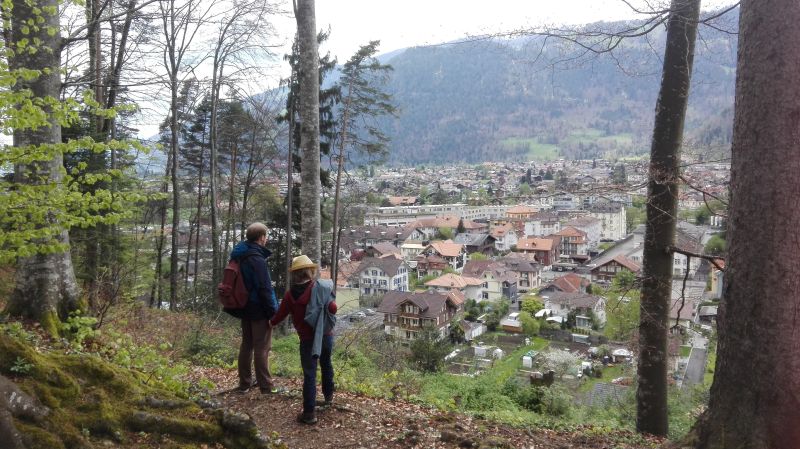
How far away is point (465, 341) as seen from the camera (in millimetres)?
29844

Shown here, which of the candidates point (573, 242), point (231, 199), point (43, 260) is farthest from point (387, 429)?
point (573, 242)

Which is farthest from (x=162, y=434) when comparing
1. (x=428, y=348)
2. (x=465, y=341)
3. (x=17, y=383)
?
(x=465, y=341)

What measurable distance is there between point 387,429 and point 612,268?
34.1 m

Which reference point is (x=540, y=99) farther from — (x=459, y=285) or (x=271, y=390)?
(x=271, y=390)

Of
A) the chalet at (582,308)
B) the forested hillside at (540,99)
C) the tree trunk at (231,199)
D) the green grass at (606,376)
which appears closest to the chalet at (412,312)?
the chalet at (582,308)

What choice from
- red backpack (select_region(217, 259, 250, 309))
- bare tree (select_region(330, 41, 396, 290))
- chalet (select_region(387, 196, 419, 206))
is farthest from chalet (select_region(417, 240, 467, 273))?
red backpack (select_region(217, 259, 250, 309))

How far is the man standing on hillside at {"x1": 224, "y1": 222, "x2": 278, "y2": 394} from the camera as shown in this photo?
4293 mm

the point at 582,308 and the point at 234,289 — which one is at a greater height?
the point at 234,289

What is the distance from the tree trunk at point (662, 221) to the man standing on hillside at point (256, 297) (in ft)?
12.0

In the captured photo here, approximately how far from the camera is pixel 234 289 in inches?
169

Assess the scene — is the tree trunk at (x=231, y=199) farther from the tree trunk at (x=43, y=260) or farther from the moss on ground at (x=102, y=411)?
the moss on ground at (x=102, y=411)

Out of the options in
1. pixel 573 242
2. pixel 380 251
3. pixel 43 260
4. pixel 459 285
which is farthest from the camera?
pixel 380 251

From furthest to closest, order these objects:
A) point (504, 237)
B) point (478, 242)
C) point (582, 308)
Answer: point (504, 237) < point (478, 242) < point (582, 308)

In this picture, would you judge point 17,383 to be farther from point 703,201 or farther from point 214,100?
point 214,100
